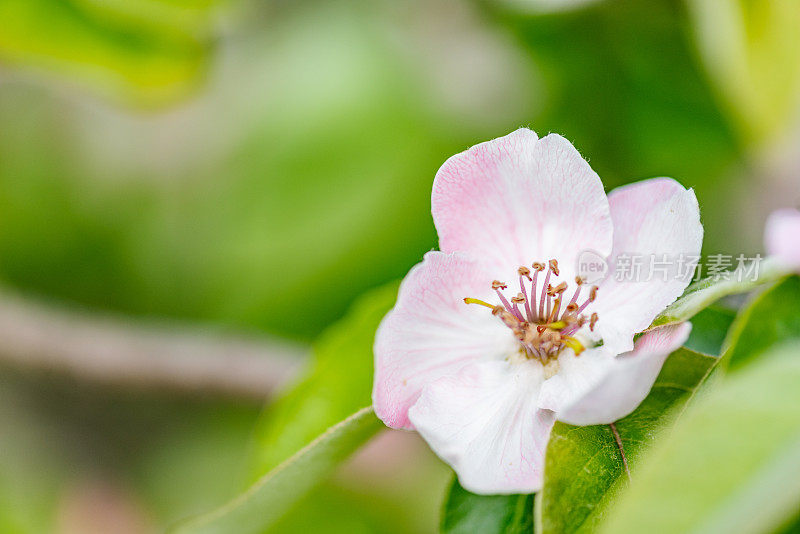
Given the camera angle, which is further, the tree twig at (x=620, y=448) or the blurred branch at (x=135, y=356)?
the blurred branch at (x=135, y=356)

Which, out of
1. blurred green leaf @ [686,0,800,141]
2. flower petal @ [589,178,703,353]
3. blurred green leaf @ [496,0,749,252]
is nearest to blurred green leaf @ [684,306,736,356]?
flower petal @ [589,178,703,353]

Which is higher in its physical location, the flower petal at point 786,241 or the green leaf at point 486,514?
the flower petal at point 786,241

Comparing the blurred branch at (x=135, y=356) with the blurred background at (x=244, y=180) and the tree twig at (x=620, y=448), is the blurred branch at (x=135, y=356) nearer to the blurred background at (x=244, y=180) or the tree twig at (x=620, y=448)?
the blurred background at (x=244, y=180)

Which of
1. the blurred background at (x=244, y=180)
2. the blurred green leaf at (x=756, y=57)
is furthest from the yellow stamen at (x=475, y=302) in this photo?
the blurred background at (x=244, y=180)

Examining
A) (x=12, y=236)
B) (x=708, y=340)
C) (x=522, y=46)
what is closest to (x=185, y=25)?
(x=522, y=46)

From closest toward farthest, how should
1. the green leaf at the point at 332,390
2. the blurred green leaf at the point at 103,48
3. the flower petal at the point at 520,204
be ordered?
the flower petal at the point at 520,204 < the green leaf at the point at 332,390 < the blurred green leaf at the point at 103,48

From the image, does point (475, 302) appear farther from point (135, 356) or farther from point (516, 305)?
point (135, 356)

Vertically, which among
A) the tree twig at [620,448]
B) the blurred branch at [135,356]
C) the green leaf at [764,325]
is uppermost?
the green leaf at [764,325]

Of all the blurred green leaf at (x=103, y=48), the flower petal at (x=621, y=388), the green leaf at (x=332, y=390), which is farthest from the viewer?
the blurred green leaf at (x=103, y=48)
